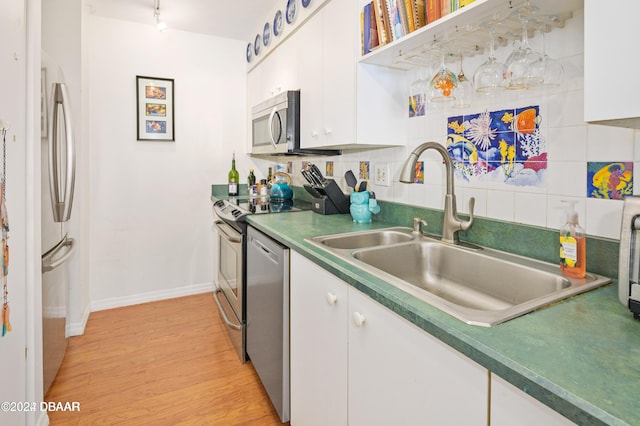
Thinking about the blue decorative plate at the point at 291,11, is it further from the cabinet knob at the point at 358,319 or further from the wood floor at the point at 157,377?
the wood floor at the point at 157,377

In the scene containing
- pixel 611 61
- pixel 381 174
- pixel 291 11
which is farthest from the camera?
pixel 291 11

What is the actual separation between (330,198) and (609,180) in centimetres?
138

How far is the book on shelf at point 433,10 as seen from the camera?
4.05 ft

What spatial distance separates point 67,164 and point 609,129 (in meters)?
2.37

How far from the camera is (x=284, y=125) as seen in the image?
237 centimetres

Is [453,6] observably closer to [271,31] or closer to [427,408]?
[427,408]

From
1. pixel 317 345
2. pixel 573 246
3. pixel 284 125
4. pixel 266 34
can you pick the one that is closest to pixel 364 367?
pixel 317 345

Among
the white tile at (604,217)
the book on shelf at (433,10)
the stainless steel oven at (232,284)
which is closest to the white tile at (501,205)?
the white tile at (604,217)

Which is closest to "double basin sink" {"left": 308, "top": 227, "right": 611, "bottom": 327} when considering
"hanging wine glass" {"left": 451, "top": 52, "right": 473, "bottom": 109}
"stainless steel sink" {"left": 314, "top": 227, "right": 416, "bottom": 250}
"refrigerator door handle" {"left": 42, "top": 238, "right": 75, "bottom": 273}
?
"stainless steel sink" {"left": 314, "top": 227, "right": 416, "bottom": 250}

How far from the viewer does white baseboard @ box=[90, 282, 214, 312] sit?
3041 millimetres

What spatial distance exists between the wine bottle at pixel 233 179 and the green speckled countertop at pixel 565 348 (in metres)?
2.56

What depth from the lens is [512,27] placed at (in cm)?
119

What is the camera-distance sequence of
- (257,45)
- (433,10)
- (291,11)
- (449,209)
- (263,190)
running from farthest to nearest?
(263,190), (257,45), (291,11), (449,209), (433,10)

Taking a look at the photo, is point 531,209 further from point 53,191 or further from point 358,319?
point 53,191
